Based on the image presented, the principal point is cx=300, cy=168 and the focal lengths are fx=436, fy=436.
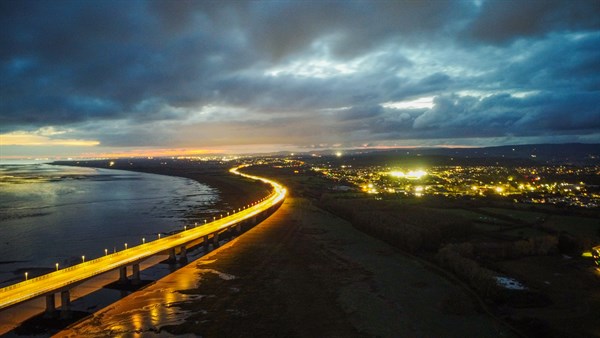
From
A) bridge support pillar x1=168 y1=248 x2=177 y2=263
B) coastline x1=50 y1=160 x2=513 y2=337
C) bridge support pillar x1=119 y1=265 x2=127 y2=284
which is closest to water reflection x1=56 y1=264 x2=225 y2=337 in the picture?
coastline x1=50 y1=160 x2=513 y2=337

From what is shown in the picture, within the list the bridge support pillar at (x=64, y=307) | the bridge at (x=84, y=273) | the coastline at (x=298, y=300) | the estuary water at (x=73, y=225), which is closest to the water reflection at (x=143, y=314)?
the coastline at (x=298, y=300)

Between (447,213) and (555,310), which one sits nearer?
(555,310)

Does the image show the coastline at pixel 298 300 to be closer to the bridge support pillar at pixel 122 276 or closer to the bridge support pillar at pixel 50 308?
the bridge support pillar at pixel 122 276

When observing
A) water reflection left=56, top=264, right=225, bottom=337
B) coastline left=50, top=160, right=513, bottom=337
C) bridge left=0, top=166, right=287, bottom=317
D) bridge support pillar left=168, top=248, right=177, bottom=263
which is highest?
bridge left=0, top=166, right=287, bottom=317

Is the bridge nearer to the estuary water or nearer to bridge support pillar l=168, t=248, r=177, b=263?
bridge support pillar l=168, t=248, r=177, b=263

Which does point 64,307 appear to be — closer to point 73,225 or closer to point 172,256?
point 172,256

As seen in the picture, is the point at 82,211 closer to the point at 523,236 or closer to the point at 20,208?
the point at 20,208

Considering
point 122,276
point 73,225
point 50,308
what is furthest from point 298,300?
point 73,225

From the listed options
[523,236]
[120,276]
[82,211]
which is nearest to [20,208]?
[82,211]
